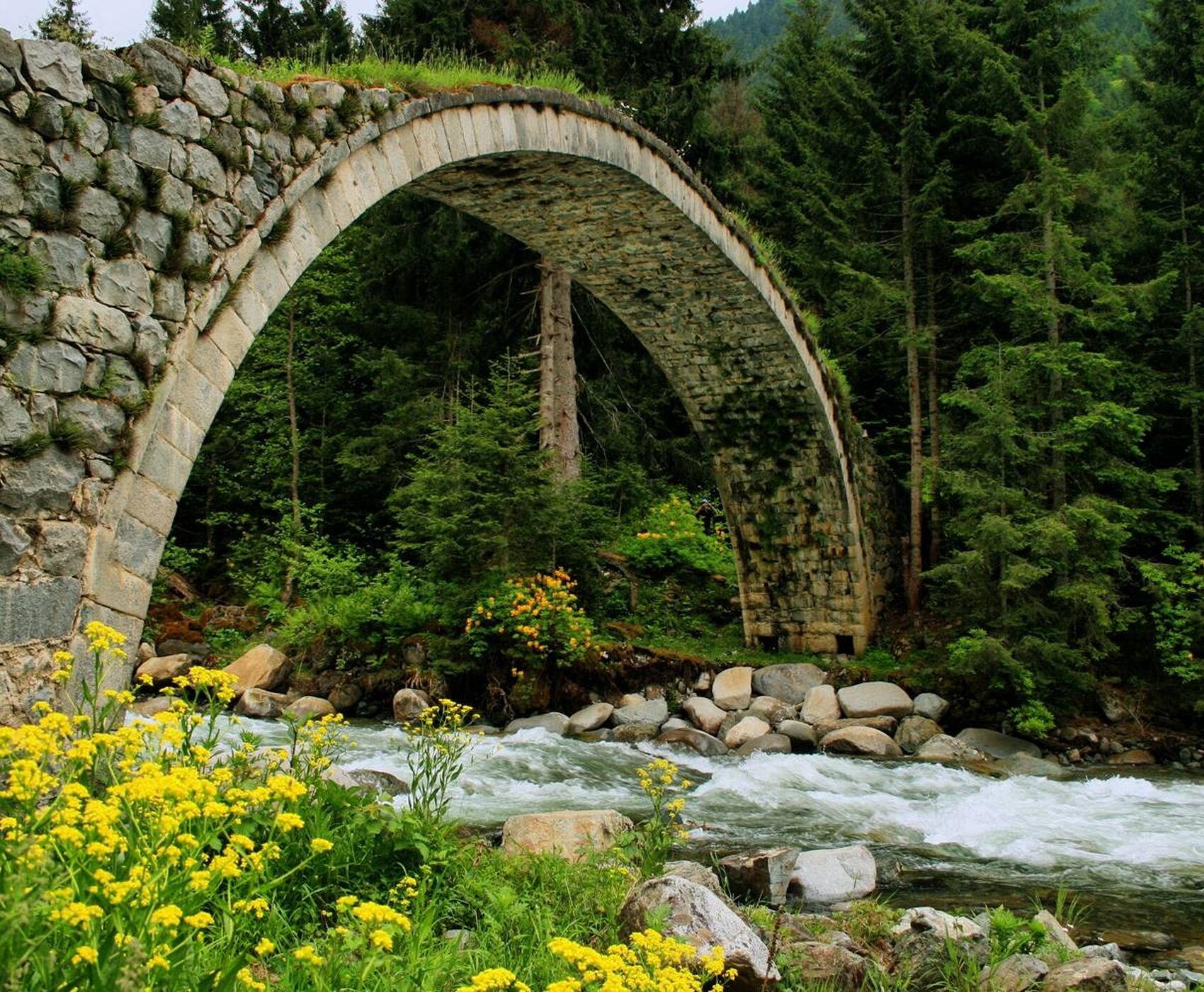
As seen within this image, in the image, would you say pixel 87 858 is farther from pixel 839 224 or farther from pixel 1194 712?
pixel 839 224

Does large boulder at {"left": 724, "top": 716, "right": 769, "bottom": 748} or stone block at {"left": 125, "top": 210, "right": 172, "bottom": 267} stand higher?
stone block at {"left": 125, "top": 210, "right": 172, "bottom": 267}

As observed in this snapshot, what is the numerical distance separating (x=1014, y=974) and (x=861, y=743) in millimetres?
6012

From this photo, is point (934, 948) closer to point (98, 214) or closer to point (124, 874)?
point (124, 874)

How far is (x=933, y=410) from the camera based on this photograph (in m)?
12.8

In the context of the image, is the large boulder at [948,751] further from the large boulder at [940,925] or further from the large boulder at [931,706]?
the large boulder at [940,925]

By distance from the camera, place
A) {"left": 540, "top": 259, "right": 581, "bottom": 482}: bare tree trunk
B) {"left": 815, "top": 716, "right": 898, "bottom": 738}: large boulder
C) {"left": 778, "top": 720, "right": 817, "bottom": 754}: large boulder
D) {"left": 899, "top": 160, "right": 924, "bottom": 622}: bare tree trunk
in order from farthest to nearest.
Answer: {"left": 540, "top": 259, "right": 581, "bottom": 482}: bare tree trunk < {"left": 899, "top": 160, "right": 924, "bottom": 622}: bare tree trunk < {"left": 815, "top": 716, "right": 898, "bottom": 738}: large boulder < {"left": 778, "top": 720, "right": 817, "bottom": 754}: large boulder

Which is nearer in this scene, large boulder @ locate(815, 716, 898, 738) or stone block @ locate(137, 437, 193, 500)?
stone block @ locate(137, 437, 193, 500)

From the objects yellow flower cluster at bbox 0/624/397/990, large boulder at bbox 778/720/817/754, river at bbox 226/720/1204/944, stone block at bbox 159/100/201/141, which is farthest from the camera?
large boulder at bbox 778/720/817/754

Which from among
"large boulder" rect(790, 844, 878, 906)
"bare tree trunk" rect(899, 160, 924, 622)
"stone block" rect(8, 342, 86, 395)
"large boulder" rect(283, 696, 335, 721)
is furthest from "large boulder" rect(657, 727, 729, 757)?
"stone block" rect(8, 342, 86, 395)

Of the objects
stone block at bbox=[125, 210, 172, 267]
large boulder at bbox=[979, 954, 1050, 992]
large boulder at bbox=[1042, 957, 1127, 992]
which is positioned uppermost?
stone block at bbox=[125, 210, 172, 267]

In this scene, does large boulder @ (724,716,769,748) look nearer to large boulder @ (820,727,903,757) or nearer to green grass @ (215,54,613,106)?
large boulder @ (820,727,903,757)

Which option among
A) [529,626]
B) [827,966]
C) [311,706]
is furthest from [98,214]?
[311,706]

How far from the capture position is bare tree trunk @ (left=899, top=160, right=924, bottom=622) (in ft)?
40.3

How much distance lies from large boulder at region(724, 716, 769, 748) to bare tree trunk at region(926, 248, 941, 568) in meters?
3.64
